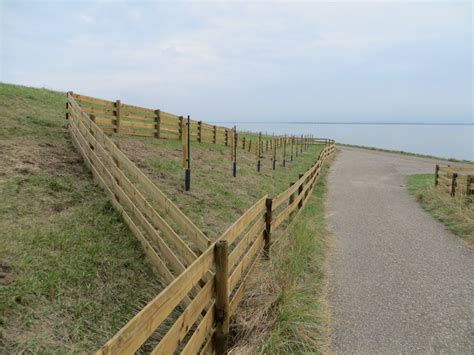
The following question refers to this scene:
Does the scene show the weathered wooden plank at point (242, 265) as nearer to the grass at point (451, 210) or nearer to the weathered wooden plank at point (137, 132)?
the grass at point (451, 210)

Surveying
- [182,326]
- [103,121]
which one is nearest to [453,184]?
[182,326]

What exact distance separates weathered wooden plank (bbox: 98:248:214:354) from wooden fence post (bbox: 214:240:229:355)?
0.94 feet

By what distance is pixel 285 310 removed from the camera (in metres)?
3.75

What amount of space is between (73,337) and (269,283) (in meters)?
2.30

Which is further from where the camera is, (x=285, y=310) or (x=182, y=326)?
(x=285, y=310)

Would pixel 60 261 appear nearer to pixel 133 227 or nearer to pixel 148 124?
pixel 133 227

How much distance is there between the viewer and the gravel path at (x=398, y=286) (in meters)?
3.69

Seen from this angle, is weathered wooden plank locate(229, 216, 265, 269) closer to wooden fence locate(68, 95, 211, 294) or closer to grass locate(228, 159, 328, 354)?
wooden fence locate(68, 95, 211, 294)

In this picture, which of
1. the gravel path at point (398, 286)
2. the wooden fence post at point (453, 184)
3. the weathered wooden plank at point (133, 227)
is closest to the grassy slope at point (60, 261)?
the weathered wooden plank at point (133, 227)

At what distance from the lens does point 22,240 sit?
13.6 feet

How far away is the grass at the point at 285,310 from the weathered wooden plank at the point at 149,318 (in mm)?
1129

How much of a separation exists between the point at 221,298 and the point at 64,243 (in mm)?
2420

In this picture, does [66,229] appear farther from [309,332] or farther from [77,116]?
[77,116]

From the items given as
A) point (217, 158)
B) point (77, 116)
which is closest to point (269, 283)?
point (77, 116)
